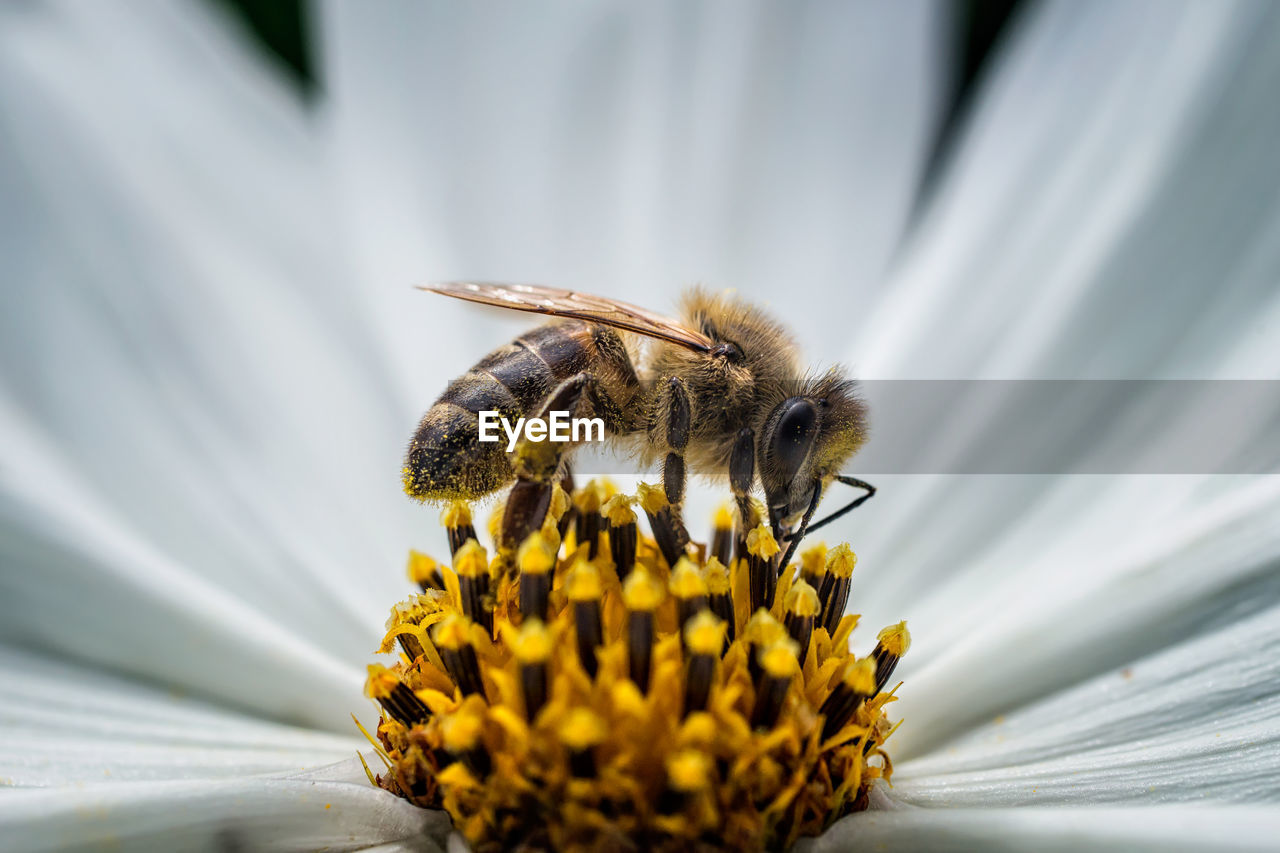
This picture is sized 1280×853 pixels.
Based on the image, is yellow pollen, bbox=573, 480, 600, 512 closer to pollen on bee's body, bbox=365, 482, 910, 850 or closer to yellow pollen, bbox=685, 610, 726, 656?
pollen on bee's body, bbox=365, 482, 910, 850

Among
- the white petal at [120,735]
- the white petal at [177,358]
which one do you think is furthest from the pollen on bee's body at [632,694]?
the white petal at [177,358]

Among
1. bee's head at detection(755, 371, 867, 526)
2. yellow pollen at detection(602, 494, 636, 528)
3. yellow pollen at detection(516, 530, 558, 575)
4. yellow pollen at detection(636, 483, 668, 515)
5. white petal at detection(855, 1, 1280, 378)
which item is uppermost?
white petal at detection(855, 1, 1280, 378)

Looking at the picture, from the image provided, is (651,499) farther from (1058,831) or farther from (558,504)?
(1058,831)

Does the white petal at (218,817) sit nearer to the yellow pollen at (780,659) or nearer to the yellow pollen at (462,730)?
the yellow pollen at (462,730)

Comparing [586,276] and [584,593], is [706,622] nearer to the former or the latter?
[584,593]

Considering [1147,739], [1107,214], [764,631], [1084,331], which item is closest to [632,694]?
[764,631]

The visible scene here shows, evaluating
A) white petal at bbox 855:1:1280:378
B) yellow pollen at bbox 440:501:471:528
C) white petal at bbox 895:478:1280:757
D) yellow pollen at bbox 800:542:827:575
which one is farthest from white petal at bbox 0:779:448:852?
white petal at bbox 855:1:1280:378

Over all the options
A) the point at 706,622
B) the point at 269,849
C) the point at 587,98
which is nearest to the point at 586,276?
the point at 587,98
